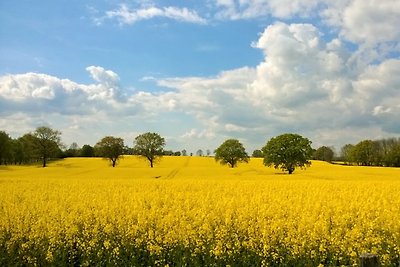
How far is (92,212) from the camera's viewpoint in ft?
38.5

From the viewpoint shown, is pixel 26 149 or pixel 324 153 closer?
pixel 26 149

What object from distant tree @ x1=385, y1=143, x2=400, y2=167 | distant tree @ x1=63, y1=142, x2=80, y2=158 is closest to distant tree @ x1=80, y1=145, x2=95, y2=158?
distant tree @ x1=63, y1=142, x2=80, y2=158

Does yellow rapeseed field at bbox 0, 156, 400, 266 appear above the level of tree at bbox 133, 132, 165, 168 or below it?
below

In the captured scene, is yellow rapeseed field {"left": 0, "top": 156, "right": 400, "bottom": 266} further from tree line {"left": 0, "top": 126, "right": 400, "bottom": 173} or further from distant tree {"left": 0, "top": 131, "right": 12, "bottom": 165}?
distant tree {"left": 0, "top": 131, "right": 12, "bottom": 165}

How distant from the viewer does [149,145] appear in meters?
72.7

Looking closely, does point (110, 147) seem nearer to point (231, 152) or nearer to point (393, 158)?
point (231, 152)

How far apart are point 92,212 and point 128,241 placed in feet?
8.82

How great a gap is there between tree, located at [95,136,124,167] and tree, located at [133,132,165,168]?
5.26 meters

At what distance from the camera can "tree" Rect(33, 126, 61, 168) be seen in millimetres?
74250

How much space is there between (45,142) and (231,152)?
3321 cm

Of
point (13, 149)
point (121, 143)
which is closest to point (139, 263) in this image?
point (121, 143)

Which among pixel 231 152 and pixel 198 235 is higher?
pixel 231 152

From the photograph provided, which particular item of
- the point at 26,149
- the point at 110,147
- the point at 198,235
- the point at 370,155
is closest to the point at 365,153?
the point at 370,155

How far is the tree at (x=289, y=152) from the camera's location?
54.6m
